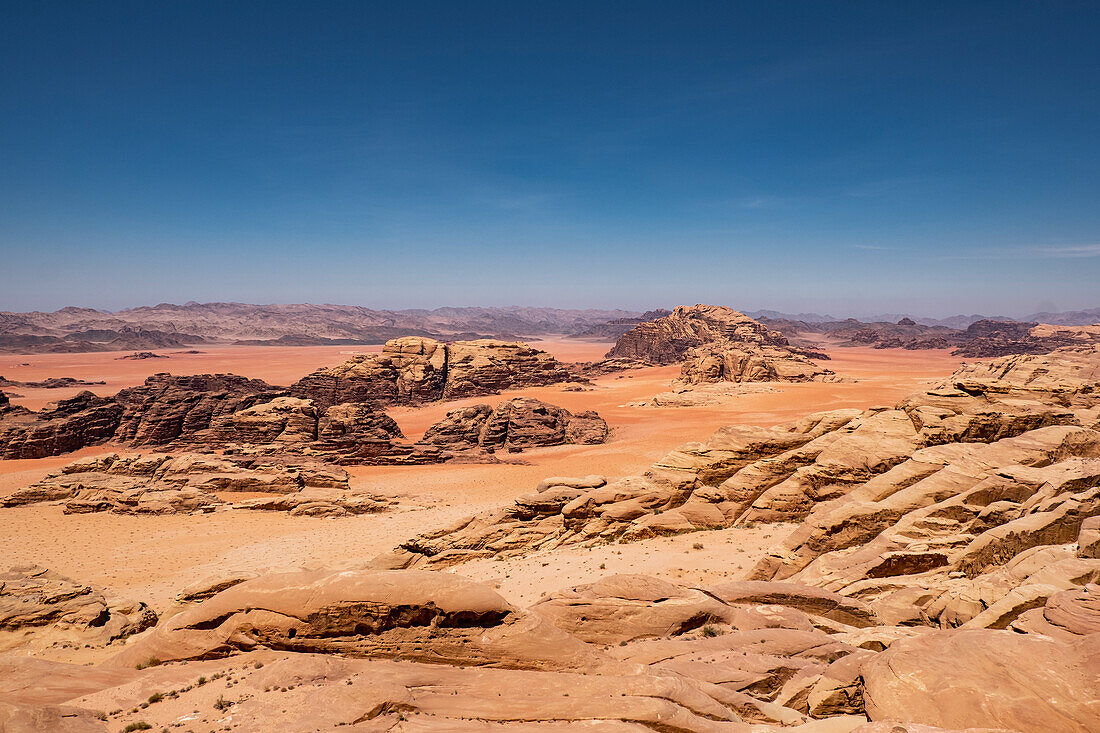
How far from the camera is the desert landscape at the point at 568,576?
8102mm

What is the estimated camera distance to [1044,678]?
7.33m

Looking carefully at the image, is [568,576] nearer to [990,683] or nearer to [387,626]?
Answer: [387,626]

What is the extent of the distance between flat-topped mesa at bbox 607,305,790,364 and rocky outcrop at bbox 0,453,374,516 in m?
79.5

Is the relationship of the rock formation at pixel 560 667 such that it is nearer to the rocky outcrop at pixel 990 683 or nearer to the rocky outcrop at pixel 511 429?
the rocky outcrop at pixel 990 683

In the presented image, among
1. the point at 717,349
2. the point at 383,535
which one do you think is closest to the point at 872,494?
the point at 383,535

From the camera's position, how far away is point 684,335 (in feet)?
356

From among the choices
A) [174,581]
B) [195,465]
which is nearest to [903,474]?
[174,581]

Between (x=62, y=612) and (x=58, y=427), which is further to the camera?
(x=58, y=427)

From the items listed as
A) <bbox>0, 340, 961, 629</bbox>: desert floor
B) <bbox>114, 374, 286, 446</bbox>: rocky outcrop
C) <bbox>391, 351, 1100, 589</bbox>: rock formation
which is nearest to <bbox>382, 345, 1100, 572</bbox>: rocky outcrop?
<bbox>391, 351, 1100, 589</bbox>: rock formation

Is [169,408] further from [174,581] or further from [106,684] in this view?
[106,684]

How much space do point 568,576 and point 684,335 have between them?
96.9 metres

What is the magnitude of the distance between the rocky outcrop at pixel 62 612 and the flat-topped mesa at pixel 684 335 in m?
92.3

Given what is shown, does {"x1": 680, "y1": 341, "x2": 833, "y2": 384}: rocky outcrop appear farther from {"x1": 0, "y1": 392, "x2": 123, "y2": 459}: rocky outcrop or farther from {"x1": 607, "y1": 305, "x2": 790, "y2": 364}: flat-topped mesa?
{"x1": 0, "y1": 392, "x2": 123, "y2": 459}: rocky outcrop

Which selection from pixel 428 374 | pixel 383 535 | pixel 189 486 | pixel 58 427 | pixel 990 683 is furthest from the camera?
pixel 428 374
